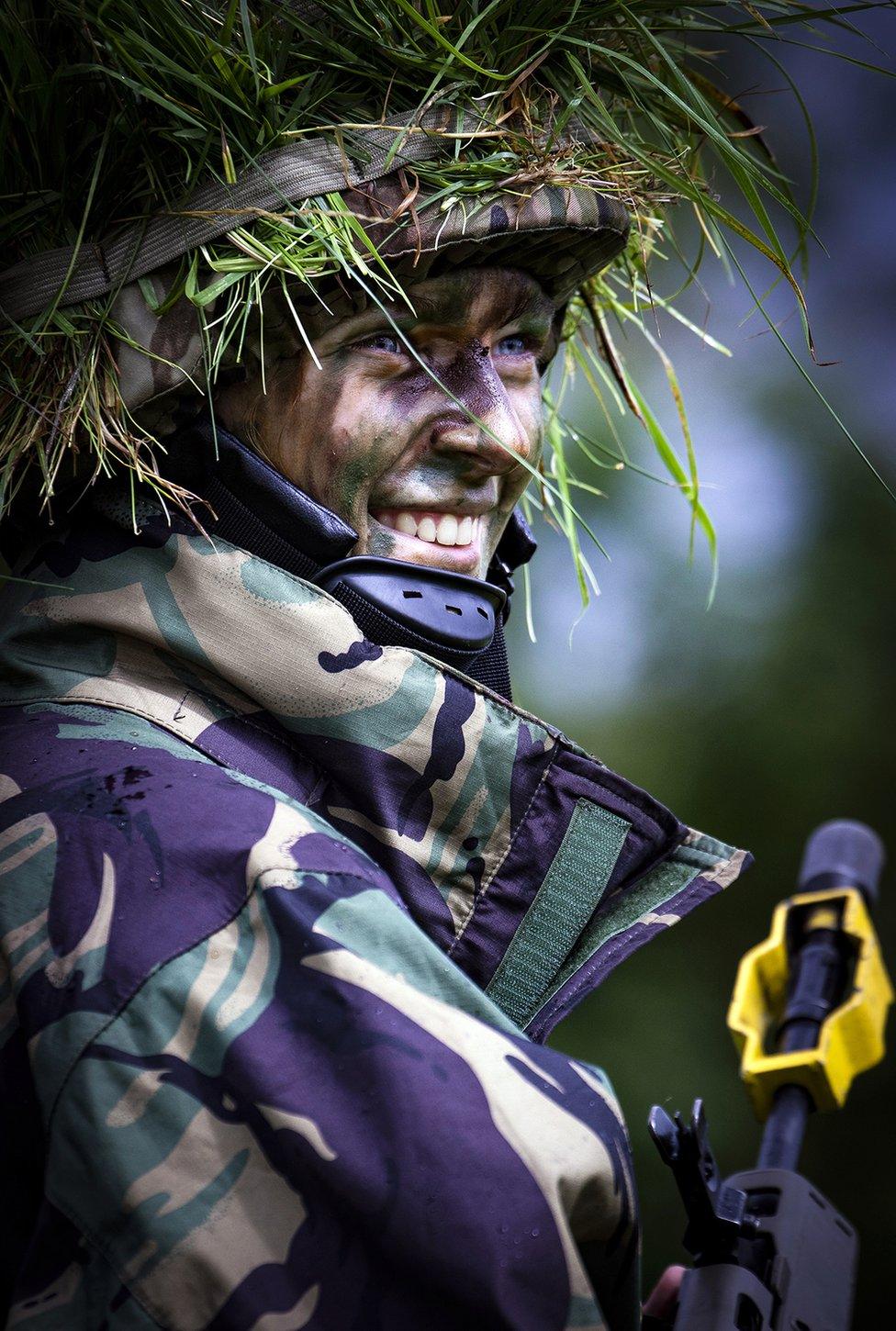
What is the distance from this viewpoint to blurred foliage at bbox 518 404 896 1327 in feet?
14.3

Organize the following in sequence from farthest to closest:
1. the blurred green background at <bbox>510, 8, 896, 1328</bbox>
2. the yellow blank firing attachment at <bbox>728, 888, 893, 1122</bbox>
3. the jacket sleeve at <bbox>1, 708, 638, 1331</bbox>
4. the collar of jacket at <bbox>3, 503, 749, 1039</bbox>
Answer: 1. the blurred green background at <bbox>510, 8, 896, 1328</bbox>
2. the yellow blank firing attachment at <bbox>728, 888, 893, 1122</bbox>
3. the collar of jacket at <bbox>3, 503, 749, 1039</bbox>
4. the jacket sleeve at <bbox>1, 708, 638, 1331</bbox>

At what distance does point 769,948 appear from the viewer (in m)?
1.84

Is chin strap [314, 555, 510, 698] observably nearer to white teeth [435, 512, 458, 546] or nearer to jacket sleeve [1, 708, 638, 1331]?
white teeth [435, 512, 458, 546]

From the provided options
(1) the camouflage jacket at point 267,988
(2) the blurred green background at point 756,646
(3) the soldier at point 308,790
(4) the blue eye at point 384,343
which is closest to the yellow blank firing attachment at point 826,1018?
(3) the soldier at point 308,790

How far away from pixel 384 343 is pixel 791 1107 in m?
1.15

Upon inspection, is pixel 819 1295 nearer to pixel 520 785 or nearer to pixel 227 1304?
pixel 520 785

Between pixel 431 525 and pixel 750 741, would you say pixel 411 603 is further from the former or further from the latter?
pixel 750 741

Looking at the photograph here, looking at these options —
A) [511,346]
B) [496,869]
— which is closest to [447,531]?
[511,346]

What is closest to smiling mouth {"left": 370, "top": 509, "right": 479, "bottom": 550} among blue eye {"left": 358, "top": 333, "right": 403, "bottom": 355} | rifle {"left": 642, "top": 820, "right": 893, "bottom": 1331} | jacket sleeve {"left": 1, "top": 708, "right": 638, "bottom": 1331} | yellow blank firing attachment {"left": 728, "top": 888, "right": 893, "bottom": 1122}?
blue eye {"left": 358, "top": 333, "right": 403, "bottom": 355}

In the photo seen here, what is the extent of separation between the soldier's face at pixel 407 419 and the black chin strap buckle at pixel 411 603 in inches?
1.8

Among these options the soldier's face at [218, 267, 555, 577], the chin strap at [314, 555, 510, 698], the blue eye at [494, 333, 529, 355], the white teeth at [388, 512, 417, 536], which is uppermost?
the blue eye at [494, 333, 529, 355]

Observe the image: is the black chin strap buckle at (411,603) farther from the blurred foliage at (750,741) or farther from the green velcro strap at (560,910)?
the blurred foliage at (750,741)

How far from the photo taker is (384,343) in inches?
47.7

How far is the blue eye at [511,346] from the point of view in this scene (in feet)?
4.31
